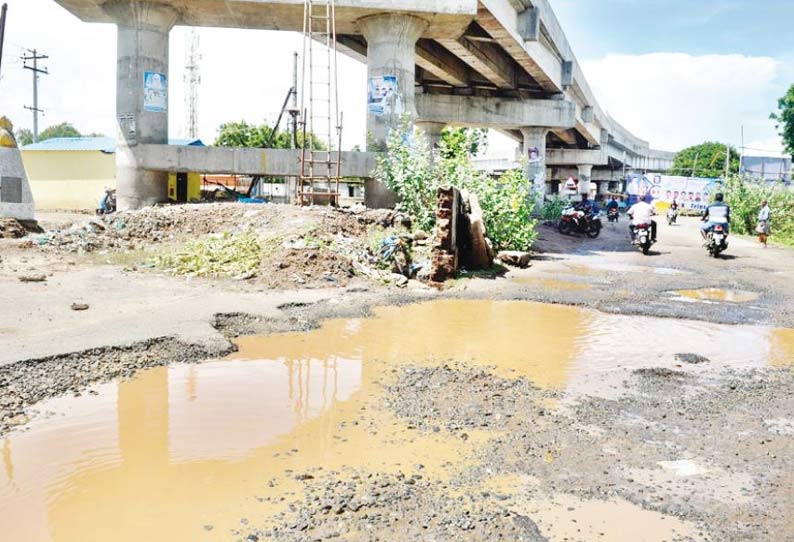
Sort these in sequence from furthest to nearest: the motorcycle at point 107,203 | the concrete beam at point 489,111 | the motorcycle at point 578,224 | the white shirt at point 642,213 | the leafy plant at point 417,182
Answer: the concrete beam at point 489,111
the motorcycle at point 107,203
the motorcycle at point 578,224
the white shirt at point 642,213
the leafy plant at point 417,182

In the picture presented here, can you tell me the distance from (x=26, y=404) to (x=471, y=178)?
9814 mm

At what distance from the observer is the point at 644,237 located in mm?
15352

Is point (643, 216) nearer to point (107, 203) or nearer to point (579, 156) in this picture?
point (107, 203)

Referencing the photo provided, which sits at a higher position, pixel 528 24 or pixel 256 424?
→ pixel 528 24

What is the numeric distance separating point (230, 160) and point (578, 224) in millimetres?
11297

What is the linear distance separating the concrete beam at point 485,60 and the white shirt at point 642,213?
739cm

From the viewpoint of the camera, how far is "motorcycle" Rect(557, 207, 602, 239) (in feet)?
67.3

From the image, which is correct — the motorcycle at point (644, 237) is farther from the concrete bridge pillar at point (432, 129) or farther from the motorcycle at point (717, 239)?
the concrete bridge pillar at point (432, 129)

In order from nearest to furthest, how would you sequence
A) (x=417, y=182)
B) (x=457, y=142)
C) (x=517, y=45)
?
1. (x=417, y=182)
2. (x=457, y=142)
3. (x=517, y=45)

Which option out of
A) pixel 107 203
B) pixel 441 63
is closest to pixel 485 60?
pixel 441 63

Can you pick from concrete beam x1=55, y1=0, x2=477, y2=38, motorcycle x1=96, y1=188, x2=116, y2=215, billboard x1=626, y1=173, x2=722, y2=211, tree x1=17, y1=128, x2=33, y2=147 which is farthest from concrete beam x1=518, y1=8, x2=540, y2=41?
tree x1=17, y1=128, x2=33, y2=147

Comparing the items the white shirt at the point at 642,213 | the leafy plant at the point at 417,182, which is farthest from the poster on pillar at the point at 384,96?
the white shirt at the point at 642,213

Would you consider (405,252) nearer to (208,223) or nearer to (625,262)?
(208,223)

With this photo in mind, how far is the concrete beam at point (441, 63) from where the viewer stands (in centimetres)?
2038
